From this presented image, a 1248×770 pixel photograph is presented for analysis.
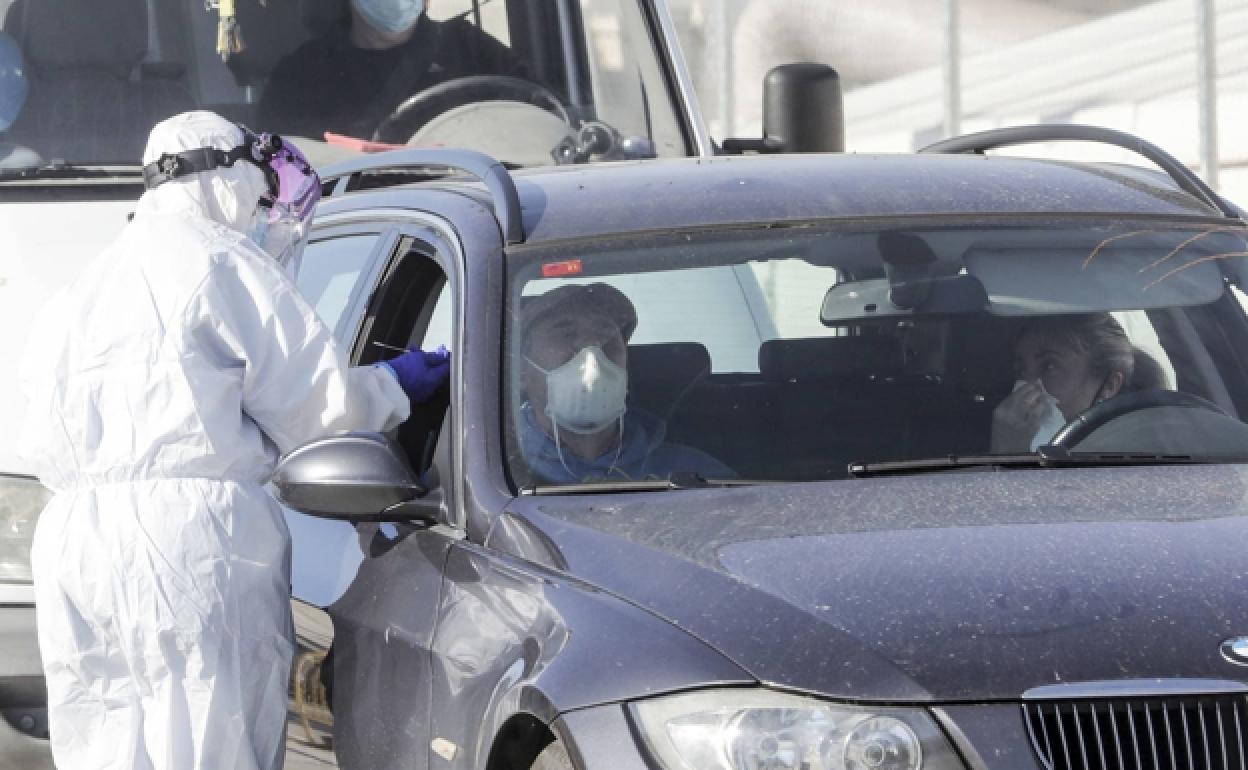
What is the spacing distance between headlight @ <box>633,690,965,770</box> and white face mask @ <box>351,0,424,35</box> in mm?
5139

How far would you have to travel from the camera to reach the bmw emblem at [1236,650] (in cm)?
337

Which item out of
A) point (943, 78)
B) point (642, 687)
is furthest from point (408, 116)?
point (943, 78)

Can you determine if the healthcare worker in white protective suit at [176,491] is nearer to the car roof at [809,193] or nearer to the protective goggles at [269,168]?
the protective goggles at [269,168]

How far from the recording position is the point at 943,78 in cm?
1758

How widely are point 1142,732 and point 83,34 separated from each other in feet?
17.4

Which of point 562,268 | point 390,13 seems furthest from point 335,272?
point 390,13

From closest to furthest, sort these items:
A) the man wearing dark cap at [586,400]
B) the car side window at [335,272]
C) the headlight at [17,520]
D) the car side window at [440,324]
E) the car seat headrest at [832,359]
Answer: the man wearing dark cap at [586,400] → the car seat headrest at [832,359] → the car side window at [440,324] → the car side window at [335,272] → the headlight at [17,520]

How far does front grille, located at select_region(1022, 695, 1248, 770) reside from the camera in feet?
10.9

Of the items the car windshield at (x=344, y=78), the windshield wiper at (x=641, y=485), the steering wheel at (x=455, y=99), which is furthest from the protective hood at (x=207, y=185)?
the steering wheel at (x=455, y=99)

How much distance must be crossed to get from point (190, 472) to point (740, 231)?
3.73 ft

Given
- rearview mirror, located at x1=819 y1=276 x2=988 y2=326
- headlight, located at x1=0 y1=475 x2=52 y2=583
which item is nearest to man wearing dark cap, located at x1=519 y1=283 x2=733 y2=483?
rearview mirror, located at x1=819 y1=276 x2=988 y2=326

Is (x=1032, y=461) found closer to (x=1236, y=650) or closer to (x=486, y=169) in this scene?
(x=1236, y=650)

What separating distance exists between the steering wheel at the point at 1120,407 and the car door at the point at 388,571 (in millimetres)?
1158

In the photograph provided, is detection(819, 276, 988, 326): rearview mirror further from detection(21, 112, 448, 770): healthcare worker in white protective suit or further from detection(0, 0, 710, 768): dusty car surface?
detection(0, 0, 710, 768): dusty car surface
